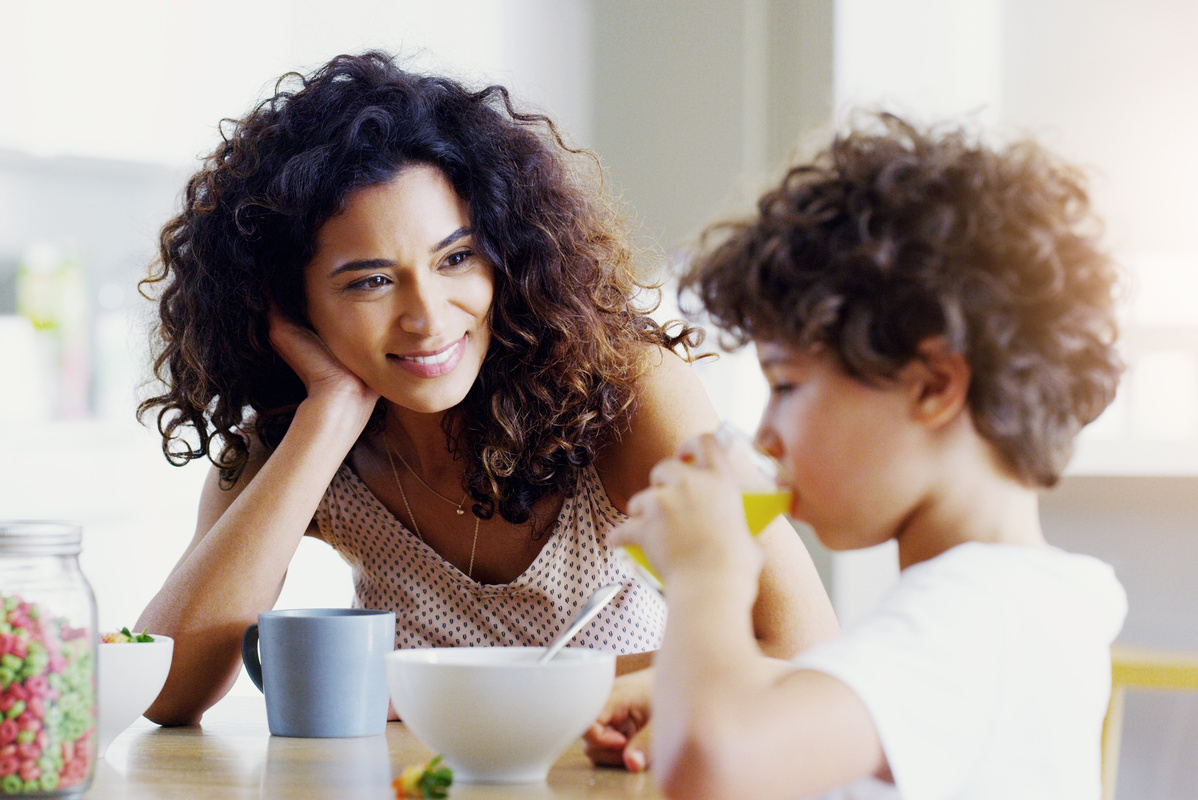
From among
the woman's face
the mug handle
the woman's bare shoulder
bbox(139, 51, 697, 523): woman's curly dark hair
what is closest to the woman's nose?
the woman's face

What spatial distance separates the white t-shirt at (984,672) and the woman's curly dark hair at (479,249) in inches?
30.4

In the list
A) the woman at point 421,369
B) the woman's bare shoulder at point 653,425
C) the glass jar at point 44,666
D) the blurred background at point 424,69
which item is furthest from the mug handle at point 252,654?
the blurred background at point 424,69

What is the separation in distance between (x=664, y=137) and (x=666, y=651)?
2.75 m

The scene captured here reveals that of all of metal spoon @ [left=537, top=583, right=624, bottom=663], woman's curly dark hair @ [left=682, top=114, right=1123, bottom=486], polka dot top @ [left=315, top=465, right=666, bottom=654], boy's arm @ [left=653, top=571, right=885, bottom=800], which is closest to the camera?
boy's arm @ [left=653, top=571, right=885, bottom=800]

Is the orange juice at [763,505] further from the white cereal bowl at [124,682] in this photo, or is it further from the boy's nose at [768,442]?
the white cereal bowl at [124,682]

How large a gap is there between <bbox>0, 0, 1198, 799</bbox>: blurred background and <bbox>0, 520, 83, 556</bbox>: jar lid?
175 cm

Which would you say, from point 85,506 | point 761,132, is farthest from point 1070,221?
point 761,132

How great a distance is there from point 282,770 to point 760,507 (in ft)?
1.34

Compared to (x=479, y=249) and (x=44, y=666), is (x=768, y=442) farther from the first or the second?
(x=479, y=249)

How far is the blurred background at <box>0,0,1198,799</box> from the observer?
2475mm

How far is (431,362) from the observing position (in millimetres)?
1390

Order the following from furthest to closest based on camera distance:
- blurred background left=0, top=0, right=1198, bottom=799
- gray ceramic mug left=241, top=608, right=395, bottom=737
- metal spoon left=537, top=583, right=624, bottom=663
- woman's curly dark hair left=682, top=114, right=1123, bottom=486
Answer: blurred background left=0, top=0, right=1198, bottom=799
gray ceramic mug left=241, top=608, right=395, bottom=737
metal spoon left=537, top=583, right=624, bottom=663
woman's curly dark hair left=682, top=114, right=1123, bottom=486

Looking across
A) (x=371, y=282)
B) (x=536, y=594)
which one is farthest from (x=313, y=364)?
(x=536, y=594)

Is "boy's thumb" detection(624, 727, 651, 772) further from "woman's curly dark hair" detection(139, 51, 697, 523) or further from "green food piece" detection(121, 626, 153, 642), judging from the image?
"woman's curly dark hair" detection(139, 51, 697, 523)
